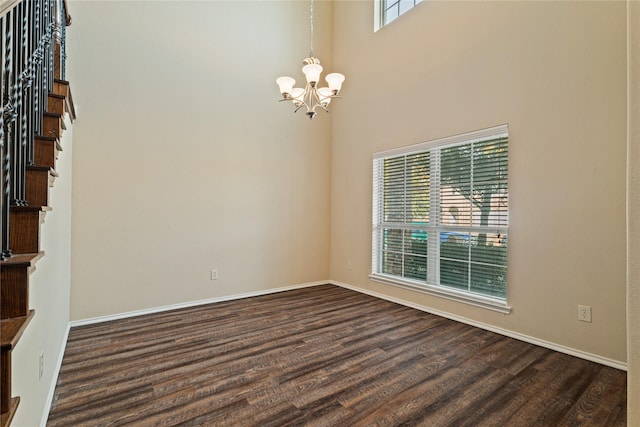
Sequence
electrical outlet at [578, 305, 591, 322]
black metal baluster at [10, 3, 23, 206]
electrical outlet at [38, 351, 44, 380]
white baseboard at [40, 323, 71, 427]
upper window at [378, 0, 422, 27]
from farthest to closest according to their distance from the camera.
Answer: upper window at [378, 0, 422, 27] → electrical outlet at [578, 305, 591, 322] → white baseboard at [40, 323, 71, 427] → electrical outlet at [38, 351, 44, 380] → black metal baluster at [10, 3, 23, 206]

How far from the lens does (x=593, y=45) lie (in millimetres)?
2580

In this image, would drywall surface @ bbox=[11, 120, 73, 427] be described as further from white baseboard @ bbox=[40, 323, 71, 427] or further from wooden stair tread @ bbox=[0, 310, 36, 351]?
wooden stair tread @ bbox=[0, 310, 36, 351]

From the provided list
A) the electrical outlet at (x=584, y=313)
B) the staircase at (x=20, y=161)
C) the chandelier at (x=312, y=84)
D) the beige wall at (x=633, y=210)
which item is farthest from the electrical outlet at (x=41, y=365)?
the electrical outlet at (x=584, y=313)

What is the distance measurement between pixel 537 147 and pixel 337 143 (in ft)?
9.51

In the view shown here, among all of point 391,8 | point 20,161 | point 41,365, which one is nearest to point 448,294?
point 41,365

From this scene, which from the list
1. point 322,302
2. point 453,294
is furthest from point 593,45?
point 322,302

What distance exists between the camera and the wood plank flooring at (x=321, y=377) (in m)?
1.87

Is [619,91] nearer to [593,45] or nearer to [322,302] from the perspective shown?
[593,45]

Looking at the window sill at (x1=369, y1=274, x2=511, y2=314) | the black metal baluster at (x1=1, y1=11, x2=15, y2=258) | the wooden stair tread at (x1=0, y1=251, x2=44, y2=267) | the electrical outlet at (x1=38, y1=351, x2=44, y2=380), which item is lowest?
the window sill at (x1=369, y1=274, x2=511, y2=314)

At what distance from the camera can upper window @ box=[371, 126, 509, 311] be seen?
324cm

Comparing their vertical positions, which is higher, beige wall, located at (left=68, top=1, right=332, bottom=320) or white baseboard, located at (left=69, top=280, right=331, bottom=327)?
beige wall, located at (left=68, top=1, right=332, bottom=320)

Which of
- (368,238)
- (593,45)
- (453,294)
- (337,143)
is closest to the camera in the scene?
(593,45)

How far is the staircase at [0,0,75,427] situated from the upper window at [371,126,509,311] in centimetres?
352

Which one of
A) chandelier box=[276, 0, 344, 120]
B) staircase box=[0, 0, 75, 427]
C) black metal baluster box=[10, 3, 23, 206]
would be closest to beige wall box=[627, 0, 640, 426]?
staircase box=[0, 0, 75, 427]
